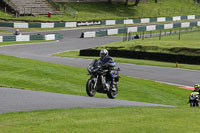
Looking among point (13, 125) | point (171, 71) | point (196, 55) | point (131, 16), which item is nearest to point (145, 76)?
point (171, 71)

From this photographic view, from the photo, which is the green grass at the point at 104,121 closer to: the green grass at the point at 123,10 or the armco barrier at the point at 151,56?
the armco barrier at the point at 151,56

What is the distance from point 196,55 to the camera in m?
36.6

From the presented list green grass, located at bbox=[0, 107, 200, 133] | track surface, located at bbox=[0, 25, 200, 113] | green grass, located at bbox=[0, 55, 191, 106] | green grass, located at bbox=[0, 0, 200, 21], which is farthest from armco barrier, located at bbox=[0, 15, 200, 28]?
green grass, located at bbox=[0, 107, 200, 133]

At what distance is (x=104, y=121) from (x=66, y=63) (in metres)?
25.0

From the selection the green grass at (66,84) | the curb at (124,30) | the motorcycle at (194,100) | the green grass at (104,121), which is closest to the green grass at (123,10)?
the curb at (124,30)

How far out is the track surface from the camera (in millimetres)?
14789

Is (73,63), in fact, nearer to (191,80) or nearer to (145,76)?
(145,76)

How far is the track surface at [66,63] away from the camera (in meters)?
14.8

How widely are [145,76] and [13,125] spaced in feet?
67.5

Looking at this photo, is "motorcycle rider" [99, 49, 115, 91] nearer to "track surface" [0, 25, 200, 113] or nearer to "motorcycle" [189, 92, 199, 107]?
"track surface" [0, 25, 200, 113]

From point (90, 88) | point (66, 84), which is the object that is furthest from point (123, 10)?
point (90, 88)

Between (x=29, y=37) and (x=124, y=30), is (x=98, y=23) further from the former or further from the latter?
(x=29, y=37)

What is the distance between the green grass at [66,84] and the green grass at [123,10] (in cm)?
3758

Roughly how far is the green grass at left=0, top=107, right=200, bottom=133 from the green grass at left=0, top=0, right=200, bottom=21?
51226 millimetres
